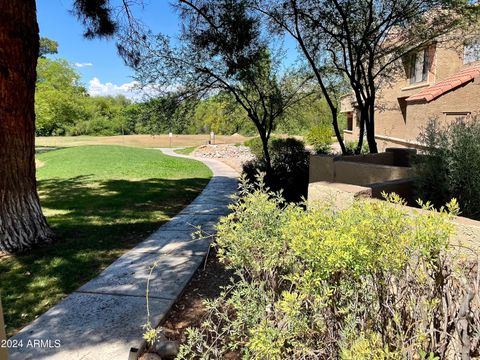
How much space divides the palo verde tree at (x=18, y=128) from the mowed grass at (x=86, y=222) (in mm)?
375

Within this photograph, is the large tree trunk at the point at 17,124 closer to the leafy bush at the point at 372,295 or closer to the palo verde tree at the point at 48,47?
the leafy bush at the point at 372,295

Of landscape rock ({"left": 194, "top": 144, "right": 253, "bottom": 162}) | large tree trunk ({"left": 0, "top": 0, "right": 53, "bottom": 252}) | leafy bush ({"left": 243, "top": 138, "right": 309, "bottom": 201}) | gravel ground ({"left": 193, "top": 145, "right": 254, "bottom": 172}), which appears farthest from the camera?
landscape rock ({"left": 194, "top": 144, "right": 253, "bottom": 162})

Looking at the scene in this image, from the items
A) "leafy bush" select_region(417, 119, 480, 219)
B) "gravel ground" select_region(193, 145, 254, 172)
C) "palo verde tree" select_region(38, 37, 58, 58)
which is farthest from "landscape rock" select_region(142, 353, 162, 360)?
"palo verde tree" select_region(38, 37, 58, 58)

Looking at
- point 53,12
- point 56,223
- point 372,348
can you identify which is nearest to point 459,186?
point 372,348

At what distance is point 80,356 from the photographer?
285 cm

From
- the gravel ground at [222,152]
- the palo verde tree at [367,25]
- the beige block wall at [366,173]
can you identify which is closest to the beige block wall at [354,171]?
the beige block wall at [366,173]

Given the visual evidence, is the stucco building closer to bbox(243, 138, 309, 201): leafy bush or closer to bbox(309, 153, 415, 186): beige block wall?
bbox(309, 153, 415, 186): beige block wall

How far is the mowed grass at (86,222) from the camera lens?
157 inches

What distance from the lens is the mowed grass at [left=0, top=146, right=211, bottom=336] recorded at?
3.99 m

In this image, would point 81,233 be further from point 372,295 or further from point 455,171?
point 455,171

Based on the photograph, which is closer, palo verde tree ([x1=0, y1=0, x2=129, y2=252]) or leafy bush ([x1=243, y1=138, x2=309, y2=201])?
palo verde tree ([x1=0, y1=0, x2=129, y2=252])

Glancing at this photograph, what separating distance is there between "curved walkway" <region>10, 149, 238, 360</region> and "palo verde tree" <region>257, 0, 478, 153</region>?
19.9 feet

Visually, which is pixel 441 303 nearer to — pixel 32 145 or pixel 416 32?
pixel 32 145

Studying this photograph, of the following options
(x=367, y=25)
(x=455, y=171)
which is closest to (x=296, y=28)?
(x=367, y=25)
